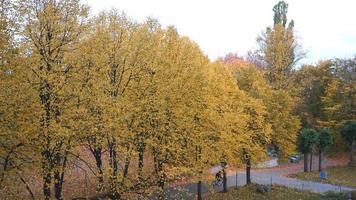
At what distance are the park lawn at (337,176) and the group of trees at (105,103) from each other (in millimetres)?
13790

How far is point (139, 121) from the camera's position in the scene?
19609 mm

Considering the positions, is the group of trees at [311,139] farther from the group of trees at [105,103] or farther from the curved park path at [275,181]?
the group of trees at [105,103]

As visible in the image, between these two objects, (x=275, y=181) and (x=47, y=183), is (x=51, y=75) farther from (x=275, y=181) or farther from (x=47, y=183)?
(x=275, y=181)

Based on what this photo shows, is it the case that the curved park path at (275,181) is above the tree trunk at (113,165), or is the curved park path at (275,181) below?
below

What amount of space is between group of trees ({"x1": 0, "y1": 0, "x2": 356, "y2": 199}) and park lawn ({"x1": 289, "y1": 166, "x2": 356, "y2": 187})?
13.8m

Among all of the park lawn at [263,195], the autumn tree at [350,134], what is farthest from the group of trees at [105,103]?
the autumn tree at [350,134]

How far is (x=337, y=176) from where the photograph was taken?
41.8 m

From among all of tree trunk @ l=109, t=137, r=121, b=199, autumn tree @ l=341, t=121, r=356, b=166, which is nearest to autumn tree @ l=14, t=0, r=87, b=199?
tree trunk @ l=109, t=137, r=121, b=199

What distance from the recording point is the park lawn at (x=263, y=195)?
100 ft

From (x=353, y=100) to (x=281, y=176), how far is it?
44.5 ft

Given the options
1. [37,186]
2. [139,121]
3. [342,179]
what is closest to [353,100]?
[342,179]

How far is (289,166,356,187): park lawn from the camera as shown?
38.9 metres

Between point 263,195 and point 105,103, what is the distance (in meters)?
19.2

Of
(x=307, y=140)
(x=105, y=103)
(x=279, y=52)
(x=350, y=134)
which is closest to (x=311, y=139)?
(x=307, y=140)
